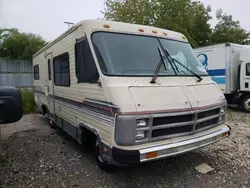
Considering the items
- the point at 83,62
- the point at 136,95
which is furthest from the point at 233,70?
the point at 136,95

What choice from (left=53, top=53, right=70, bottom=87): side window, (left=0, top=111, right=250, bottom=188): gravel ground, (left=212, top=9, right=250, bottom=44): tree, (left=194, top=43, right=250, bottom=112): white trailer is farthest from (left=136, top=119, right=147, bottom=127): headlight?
(left=212, top=9, right=250, bottom=44): tree

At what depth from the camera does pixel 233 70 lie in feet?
34.1

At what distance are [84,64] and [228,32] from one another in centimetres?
2488

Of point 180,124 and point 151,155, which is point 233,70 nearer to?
A: point 180,124

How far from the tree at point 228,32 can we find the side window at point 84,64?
76.9 ft

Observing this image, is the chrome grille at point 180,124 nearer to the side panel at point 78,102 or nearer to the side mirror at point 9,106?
the side panel at point 78,102

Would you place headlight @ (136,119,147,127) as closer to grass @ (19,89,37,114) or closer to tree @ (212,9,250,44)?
grass @ (19,89,37,114)

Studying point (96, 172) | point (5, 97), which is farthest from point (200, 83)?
point (5, 97)

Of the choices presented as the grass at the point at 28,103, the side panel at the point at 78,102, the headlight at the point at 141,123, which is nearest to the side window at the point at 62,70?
the side panel at the point at 78,102

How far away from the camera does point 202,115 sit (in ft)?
11.4

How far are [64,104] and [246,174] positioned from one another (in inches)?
151

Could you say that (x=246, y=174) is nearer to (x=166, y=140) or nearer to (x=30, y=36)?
(x=166, y=140)

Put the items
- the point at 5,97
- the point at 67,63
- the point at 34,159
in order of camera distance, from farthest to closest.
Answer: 1. the point at 67,63
2. the point at 34,159
3. the point at 5,97

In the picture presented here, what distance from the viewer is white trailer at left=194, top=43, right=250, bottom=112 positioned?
9.95 meters
